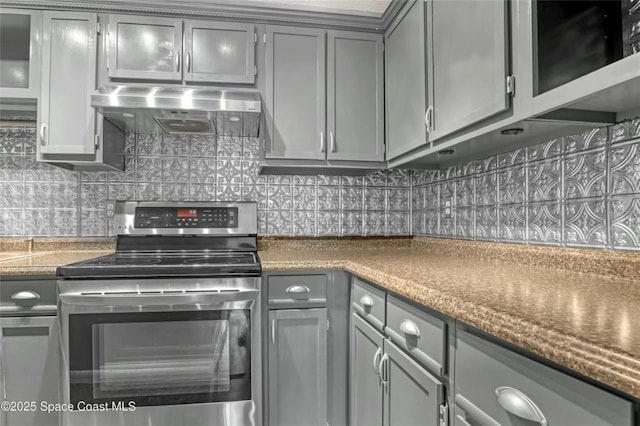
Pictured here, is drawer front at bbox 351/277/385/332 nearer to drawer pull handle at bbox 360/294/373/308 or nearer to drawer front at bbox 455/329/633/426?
drawer pull handle at bbox 360/294/373/308

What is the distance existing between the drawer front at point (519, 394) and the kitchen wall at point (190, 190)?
1.55m

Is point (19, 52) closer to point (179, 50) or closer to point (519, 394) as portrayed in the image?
point (179, 50)

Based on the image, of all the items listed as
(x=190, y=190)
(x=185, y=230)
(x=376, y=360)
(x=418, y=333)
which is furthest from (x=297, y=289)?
(x=190, y=190)

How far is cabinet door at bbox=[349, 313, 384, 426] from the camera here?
53.0 inches

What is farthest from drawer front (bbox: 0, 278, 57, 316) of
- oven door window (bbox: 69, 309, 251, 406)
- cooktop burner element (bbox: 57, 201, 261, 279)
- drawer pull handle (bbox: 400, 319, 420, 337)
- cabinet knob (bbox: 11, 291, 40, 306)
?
drawer pull handle (bbox: 400, 319, 420, 337)

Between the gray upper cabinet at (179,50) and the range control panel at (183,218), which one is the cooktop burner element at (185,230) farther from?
the gray upper cabinet at (179,50)

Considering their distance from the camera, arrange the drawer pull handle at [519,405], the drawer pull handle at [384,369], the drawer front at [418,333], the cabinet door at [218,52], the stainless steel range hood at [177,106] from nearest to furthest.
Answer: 1. the drawer pull handle at [519,405]
2. the drawer front at [418,333]
3. the drawer pull handle at [384,369]
4. the stainless steel range hood at [177,106]
5. the cabinet door at [218,52]

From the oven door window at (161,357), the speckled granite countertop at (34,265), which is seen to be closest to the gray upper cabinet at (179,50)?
the speckled granite countertop at (34,265)

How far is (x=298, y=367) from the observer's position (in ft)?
5.45

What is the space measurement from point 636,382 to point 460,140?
1034 millimetres

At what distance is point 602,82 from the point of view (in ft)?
2.60

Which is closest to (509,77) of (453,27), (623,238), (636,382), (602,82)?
(602,82)

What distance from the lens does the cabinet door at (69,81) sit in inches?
73.9

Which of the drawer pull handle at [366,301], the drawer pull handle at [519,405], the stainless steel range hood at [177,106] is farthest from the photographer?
the stainless steel range hood at [177,106]
